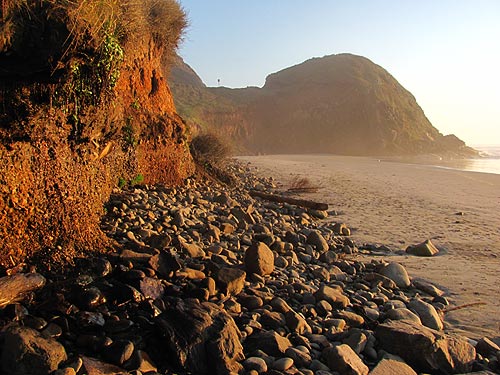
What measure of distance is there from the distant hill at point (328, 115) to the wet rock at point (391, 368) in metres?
42.9

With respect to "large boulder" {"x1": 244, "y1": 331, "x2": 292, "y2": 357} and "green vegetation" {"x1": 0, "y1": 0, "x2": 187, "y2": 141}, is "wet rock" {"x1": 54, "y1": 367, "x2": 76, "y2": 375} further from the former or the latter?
"green vegetation" {"x1": 0, "y1": 0, "x2": 187, "y2": 141}

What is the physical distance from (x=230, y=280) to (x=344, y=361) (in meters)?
1.33

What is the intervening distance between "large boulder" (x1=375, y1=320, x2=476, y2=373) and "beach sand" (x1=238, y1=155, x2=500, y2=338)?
25.0 inches

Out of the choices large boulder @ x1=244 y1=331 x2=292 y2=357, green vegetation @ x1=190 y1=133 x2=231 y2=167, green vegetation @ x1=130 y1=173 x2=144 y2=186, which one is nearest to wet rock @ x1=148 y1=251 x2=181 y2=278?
large boulder @ x1=244 y1=331 x2=292 y2=357

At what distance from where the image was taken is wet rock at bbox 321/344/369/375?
9.68 ft

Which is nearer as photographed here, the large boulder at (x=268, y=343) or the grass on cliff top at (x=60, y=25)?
the large boulder at (x=268, y=343)

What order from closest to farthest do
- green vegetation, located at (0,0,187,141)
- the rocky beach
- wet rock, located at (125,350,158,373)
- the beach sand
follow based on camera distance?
wet rock, located at (125,350,158,373) → the rocky beach → green vegetation, located at (0,0,187,141) → the beach sand

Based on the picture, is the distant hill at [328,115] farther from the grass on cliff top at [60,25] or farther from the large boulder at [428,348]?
the large boulder at [428,348]

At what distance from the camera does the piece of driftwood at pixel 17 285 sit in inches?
122

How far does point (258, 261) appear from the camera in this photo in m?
4.51

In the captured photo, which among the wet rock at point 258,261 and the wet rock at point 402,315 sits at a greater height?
the wet rock at point 258,261

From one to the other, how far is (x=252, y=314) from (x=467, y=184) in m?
16.0

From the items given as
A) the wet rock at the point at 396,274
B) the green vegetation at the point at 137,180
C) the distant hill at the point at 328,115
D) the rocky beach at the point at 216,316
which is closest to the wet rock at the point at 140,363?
the rocky beach at the point at 216,316

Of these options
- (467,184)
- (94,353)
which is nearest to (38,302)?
(94,353)
